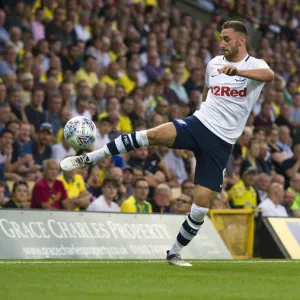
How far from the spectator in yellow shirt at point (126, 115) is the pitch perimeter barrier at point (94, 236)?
3.90m

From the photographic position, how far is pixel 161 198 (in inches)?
572

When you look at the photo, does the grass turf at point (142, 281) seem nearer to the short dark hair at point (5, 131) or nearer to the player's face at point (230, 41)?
the player's face at point (230, 41)

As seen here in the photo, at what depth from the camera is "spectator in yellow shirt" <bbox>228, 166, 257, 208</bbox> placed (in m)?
16.1

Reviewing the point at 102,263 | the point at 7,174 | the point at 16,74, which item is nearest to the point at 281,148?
the point at 16,74

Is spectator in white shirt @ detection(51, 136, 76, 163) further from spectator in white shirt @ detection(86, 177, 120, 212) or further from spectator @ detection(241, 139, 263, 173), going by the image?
spectator @ detection(241, 139, 263, 173)

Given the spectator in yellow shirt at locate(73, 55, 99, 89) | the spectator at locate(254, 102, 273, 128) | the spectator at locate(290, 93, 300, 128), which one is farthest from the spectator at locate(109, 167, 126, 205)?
the spectator at locate(290, 93, 300, 128)

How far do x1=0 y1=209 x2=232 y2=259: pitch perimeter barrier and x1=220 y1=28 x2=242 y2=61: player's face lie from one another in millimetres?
3221

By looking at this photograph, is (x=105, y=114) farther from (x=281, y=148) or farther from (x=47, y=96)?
(x=281, y=148)

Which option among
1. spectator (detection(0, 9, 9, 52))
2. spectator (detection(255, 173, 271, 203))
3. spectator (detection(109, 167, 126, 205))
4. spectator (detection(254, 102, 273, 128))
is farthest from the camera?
spectator (detection(254, 102, 273, 128))

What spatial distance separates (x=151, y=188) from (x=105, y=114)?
6.08 ft

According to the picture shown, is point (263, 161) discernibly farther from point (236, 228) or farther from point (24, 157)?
point (24, 157)

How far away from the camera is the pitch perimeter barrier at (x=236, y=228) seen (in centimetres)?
1372

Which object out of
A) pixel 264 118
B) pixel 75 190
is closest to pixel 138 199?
pixel 75 190

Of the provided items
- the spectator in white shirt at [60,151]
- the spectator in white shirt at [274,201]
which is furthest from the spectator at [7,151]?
the spectator in white shirt at [274,201]
